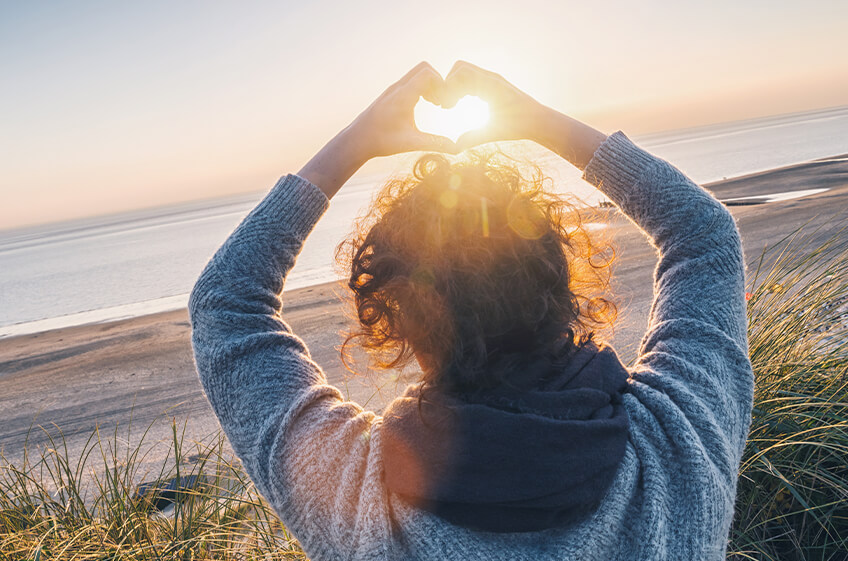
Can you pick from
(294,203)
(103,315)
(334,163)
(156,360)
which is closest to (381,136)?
(334,163)

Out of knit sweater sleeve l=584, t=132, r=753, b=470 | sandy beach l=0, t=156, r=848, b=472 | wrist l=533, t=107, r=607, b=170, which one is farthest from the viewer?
sandy beach l=0, t=156, r=848, b=472

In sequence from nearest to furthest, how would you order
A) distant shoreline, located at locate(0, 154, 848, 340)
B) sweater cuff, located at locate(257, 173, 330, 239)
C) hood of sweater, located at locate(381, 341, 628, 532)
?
hood of sweater, located at locate(381, 341, 628, 532) < sweater cuff, located at locate(257, 173, 330, 239) < distant shoreline, located at locate(0, 154, 848, 340)

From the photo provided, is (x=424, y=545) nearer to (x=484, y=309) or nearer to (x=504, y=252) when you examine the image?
(x=484, y=309)

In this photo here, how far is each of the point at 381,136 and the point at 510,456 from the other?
72cm

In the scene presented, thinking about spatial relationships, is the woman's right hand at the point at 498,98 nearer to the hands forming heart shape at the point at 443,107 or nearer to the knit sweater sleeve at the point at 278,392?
the hands forming heart shape at the point at 443,107

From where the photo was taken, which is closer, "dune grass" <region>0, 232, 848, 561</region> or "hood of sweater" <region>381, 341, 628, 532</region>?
A: "hood of sweater" <region>381, 341, 628, 532</region>

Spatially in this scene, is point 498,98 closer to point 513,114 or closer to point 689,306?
point 513,114

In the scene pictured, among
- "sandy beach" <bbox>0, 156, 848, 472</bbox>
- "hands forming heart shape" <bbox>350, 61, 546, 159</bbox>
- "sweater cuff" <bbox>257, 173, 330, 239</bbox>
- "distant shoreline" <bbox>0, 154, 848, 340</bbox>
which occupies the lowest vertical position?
"distant shoreline" <bbox>0, 154, 848, 340</bbox>

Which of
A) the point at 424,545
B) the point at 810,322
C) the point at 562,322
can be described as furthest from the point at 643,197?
the point at 810,322

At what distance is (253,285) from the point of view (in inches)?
47.1

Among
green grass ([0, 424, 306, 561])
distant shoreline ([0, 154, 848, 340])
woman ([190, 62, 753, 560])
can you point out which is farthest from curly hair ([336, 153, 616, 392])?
distant shoreline ([0, 154, 848, 340])

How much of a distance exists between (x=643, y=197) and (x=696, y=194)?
112 mm

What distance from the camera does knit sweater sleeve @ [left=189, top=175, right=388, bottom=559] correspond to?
103cm

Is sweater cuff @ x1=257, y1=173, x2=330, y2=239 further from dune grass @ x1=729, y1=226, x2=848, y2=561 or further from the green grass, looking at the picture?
dune grass @ x1=729, y1=226, x2=848, y2=561
